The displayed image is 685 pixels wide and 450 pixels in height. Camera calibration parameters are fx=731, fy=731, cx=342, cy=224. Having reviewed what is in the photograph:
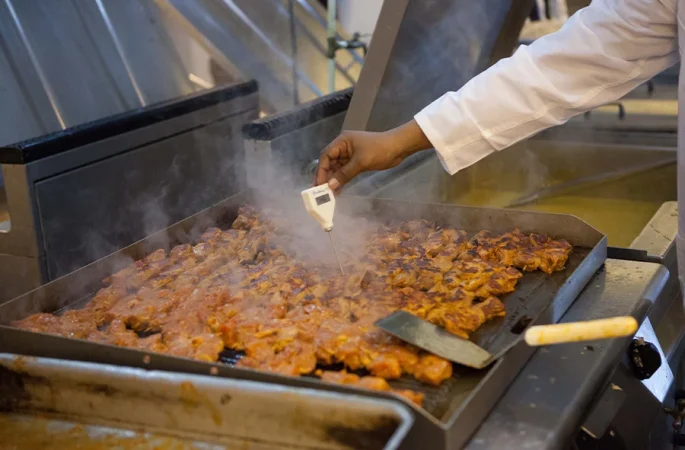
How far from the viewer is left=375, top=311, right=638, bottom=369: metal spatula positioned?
1216mm

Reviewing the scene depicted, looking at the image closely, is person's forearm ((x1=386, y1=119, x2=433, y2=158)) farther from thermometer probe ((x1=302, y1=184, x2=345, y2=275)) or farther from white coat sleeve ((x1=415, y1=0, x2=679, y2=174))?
thermometer probe ((x1=302, y1=184, x2=345, y2=275))

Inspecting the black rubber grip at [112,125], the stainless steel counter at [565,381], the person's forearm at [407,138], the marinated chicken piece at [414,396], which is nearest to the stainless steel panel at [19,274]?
the black rubber grip at [112,125]

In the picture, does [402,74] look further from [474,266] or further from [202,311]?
[202,311]

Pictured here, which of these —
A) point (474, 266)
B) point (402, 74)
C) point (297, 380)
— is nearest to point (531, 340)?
point (297, 380)

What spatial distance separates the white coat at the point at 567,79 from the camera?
6.33 ft

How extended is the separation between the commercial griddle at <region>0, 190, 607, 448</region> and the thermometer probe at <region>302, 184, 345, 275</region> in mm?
342

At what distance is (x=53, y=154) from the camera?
2.54m

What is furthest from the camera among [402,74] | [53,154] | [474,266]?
[402,74]

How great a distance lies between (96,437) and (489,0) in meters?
2.29

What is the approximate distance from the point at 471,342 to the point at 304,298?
1.54 feet

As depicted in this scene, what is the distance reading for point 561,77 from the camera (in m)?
2.01

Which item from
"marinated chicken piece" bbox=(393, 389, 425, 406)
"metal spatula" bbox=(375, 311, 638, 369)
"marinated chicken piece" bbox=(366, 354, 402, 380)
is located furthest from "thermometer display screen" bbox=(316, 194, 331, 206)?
"marinated chicken piece" bbox=(393, 389, 425, 406)

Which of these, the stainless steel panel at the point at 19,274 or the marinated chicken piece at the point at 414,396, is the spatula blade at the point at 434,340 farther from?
the stainless steel panel at the point at 19,274

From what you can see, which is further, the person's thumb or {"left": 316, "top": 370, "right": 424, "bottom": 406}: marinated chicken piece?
the person's thumb
